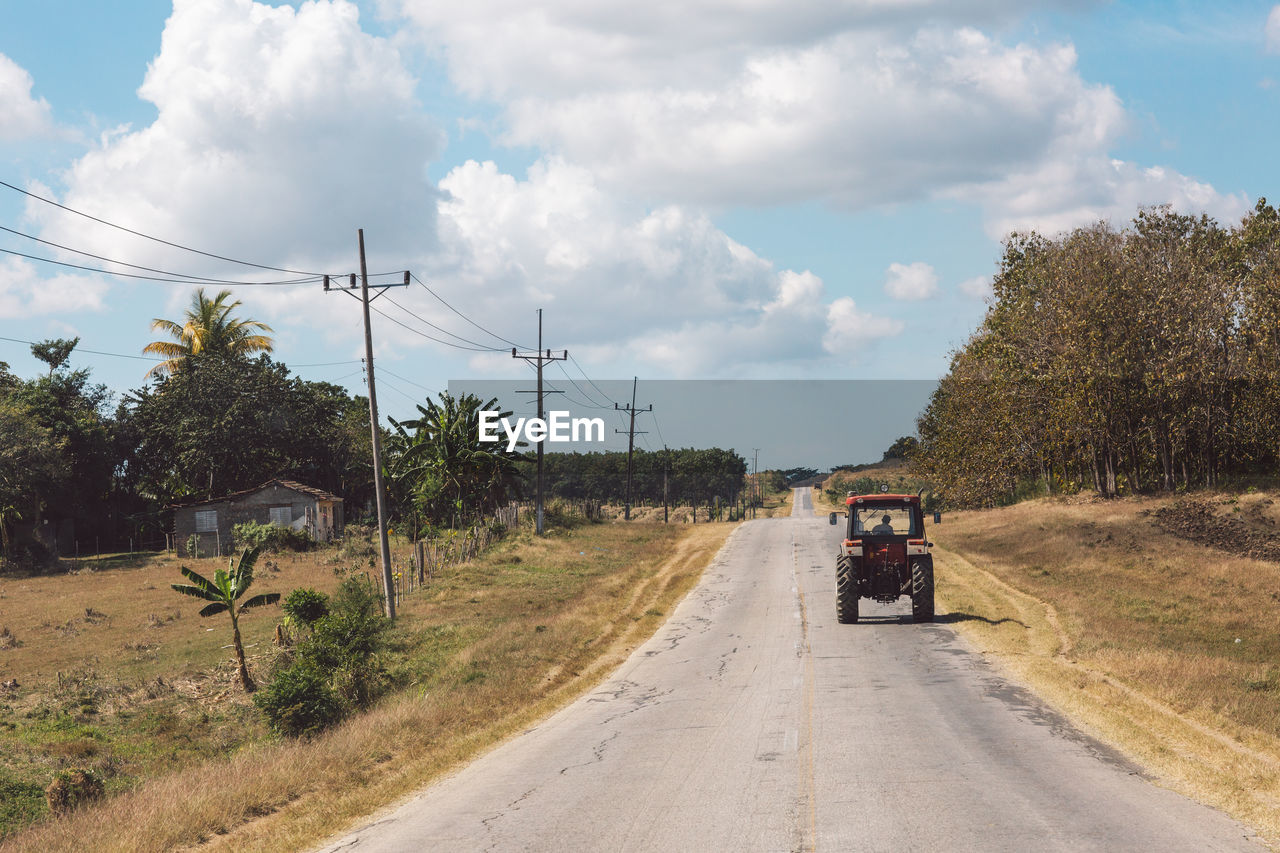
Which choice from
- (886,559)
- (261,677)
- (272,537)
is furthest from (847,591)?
(272,537)

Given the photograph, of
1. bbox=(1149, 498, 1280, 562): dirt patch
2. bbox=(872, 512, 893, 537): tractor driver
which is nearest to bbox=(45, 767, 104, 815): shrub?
bbox=(872, 512, 893, 537): tractor driver

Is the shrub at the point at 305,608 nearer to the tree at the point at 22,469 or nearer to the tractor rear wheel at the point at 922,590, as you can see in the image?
the tractor rear wheel at the point at 922,590

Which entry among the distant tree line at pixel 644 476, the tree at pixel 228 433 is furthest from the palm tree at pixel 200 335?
the distant tree line at pixel 644 476

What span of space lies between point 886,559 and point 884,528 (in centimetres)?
80

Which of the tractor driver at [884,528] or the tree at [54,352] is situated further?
the tree at [54,352]

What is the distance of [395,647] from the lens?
28.3 metres

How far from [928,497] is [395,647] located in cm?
7958

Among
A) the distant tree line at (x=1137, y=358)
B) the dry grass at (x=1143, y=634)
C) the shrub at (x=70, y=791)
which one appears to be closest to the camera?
the dry grass at (x=1143, y=634)

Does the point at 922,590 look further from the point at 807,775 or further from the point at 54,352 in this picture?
the point at 54,352

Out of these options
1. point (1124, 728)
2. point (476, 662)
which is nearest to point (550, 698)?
point (476, 662)

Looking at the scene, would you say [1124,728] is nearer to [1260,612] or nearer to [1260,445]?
[1260,612]

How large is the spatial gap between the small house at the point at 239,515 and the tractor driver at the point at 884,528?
43.4 m

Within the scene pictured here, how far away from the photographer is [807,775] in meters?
12.3

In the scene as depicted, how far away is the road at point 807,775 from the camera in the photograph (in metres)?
9.92
